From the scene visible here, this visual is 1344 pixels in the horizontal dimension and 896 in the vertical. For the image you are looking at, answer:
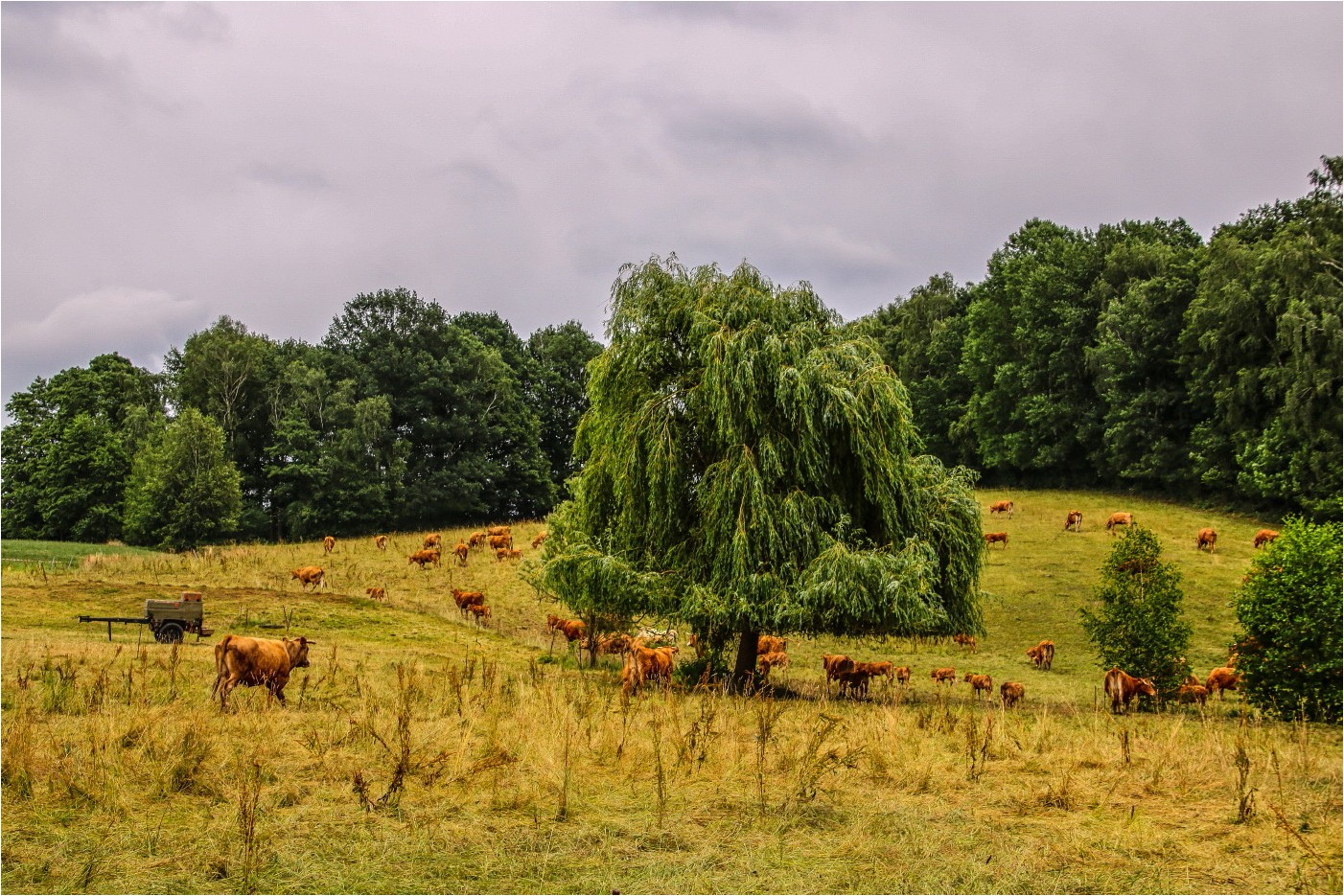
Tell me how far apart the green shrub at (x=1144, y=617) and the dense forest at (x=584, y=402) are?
26588 millimetres

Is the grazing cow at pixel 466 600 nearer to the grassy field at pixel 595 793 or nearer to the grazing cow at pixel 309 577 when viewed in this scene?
the grazing cow at pixel 309 577

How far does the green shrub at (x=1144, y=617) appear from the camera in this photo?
18.1 meters

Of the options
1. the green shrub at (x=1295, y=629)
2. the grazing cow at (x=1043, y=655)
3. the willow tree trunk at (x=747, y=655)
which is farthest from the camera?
the grazing cow at (x=1043, y=655)

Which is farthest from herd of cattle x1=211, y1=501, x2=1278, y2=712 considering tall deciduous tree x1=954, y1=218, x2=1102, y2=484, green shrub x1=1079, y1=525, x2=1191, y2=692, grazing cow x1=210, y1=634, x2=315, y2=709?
tall deciduous tree x1=954, y1=218, x2=1102, y2=484

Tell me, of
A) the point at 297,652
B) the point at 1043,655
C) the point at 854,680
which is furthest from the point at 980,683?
the point at 297,652

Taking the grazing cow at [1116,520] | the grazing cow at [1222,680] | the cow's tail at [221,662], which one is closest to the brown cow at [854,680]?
the grazing cow at [1222,680]

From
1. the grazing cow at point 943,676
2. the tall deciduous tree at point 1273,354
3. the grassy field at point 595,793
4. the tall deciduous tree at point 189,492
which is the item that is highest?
the tall deciduous tree at point 1273,354

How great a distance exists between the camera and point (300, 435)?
59031mm

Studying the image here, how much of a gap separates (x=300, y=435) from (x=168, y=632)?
4422cm

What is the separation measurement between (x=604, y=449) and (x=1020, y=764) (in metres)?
10.9

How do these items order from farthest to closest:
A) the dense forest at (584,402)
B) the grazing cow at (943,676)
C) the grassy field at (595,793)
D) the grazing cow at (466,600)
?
the dense forest at (584,402), the grazing cow at (466,600), the grazing cow at (943,676), the grassy field at (595,793)

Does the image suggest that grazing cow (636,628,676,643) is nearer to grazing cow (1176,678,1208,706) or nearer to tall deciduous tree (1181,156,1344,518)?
grazing cow (1176,678,1208,706)

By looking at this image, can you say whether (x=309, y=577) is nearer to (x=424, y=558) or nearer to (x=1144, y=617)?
(x=424, y=558)

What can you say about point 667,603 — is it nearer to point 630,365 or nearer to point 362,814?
point 630,365
